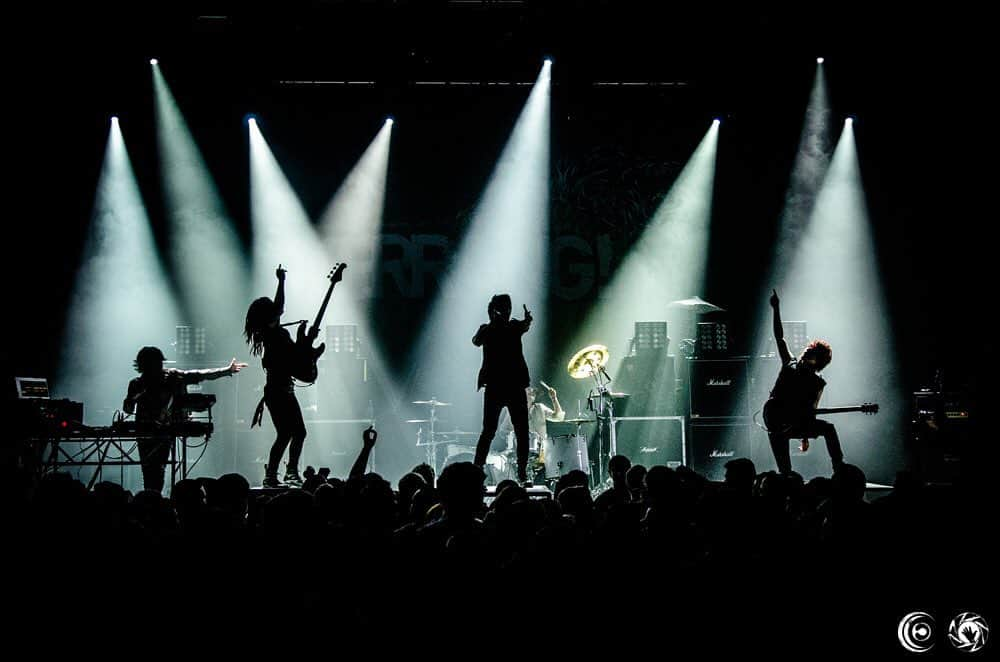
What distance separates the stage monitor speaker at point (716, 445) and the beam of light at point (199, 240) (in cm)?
698

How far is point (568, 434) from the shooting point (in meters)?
9.54

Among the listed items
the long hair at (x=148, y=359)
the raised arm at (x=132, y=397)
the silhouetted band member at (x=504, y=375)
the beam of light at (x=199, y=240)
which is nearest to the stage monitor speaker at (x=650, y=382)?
the silhouetted band member at (x=504, y=375)

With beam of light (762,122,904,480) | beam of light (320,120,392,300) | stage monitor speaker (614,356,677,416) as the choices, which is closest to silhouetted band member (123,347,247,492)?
beam of light (320,120,392,300)

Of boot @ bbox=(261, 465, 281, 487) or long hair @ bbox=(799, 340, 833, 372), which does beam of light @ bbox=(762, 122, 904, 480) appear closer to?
long hair @ bbox=(799, 340, 833, 372)

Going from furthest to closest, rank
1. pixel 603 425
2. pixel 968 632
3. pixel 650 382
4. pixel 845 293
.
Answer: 1. pixel 845 293
2. pixel 650 382
3. pixel 603 425
4. pixel 968 632

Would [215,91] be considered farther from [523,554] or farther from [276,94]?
[523,554]

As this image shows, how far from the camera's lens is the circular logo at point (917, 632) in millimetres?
2457

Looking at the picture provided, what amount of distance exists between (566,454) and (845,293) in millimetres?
5672

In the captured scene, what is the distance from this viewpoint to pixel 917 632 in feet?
8.14

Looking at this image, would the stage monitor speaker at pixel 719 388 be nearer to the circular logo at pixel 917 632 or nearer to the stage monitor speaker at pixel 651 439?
the stage monitor speaker at pixel 651 439

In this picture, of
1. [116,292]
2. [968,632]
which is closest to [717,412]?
[968,632]

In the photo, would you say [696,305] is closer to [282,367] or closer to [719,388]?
[719,388]

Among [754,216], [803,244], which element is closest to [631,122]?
[754,216]

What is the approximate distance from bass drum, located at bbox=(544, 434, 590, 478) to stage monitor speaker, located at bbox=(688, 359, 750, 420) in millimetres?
1458
